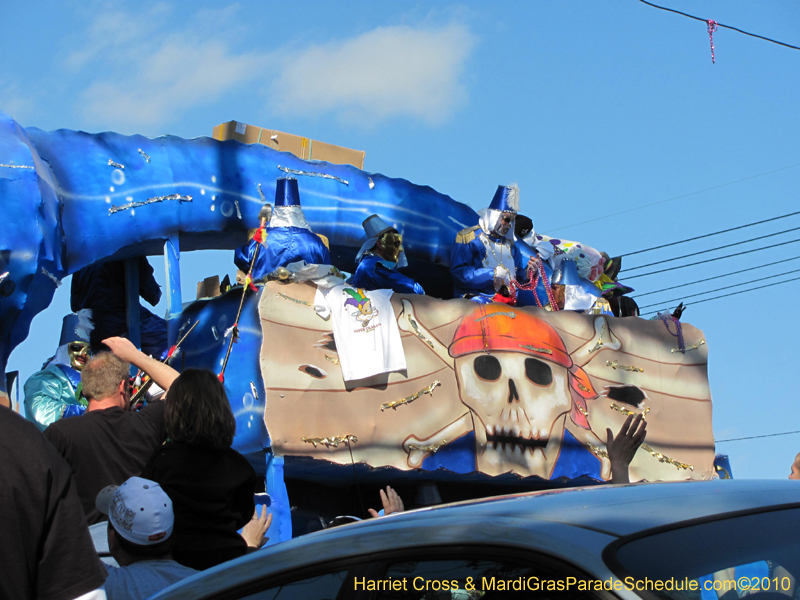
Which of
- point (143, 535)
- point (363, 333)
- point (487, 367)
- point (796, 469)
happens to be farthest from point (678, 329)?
point (143, 535)

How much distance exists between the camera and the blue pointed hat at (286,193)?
8.50m

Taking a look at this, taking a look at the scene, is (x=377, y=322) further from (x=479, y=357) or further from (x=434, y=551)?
(x=434, y=551)

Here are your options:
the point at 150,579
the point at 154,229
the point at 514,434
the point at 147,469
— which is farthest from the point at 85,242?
the point at 150,579

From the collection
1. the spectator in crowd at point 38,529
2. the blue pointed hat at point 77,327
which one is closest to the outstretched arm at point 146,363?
the spectator in crowd at point 38,529

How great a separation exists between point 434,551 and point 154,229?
22.1 feet

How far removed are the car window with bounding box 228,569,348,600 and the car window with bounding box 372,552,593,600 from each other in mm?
55

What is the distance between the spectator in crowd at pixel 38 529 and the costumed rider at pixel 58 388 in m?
5.28

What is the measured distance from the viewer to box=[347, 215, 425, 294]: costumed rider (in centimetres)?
885

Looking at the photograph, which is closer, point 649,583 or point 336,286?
point 649,583

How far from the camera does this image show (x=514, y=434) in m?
8.34

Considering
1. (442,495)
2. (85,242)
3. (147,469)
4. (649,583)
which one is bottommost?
(649,583)

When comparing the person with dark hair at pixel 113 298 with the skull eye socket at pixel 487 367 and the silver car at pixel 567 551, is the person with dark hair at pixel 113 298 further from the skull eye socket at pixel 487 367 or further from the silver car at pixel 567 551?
the silver car at pixel 567 551

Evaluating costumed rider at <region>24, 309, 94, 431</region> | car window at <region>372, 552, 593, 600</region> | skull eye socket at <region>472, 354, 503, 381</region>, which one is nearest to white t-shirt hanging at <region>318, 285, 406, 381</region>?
skull eye socket at <region>472, 354, 503, 381</region>

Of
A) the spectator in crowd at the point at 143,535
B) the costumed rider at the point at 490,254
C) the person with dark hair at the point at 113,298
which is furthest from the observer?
the costumed rider at the point at 490,254
